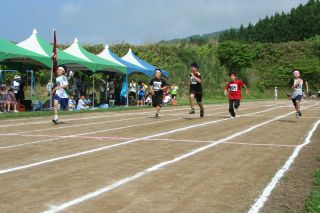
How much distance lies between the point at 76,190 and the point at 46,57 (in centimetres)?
1655

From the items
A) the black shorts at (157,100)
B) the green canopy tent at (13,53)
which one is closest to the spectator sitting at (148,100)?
the green canopy tent at (13,53)

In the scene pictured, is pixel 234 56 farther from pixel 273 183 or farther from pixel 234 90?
pixel 273 183

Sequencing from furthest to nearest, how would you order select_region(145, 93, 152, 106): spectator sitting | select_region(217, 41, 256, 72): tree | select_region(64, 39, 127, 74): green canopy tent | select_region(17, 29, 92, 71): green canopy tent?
select_region(217, 41, 256, 72): tree < select_region(145, 93, 152, 106): spectator sitting < select_region(64, 39, 127, 74): green canopy tent < select_region(17, 29, 92, 71): green canopy tent

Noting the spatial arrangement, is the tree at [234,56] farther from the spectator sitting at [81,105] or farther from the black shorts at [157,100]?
the black shorts at [157,100]

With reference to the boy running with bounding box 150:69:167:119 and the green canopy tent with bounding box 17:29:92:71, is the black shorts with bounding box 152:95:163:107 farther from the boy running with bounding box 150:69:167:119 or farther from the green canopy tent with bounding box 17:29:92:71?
the green canopy tent with bounding box 17:29:92:71

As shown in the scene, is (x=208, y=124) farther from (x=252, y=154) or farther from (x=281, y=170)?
(x=281, y=170)

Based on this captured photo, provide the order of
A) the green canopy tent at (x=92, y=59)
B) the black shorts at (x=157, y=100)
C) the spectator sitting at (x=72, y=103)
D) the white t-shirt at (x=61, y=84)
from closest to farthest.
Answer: the white t-shirt at (x=61, y=84) → the black shorts at (x=157, y=100) → the spectator sitting at (x=72, y=103) → the green canopy tent at (x=92, y=59)

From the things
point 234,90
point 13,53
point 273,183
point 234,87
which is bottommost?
point 273,183

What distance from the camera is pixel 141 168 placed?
296 inches

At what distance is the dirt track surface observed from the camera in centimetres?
554

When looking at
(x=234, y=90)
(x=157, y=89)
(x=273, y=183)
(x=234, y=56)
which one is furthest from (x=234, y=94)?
(x=234, y=56)

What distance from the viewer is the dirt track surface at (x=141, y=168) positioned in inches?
218

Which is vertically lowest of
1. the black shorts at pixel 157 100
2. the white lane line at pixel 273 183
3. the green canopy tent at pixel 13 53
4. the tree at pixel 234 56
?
the white lane line at pixel 273 183

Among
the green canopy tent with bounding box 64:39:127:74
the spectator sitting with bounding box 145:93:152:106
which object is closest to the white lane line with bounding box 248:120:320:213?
the green canopy tent with bounding box 64:39:127:74
